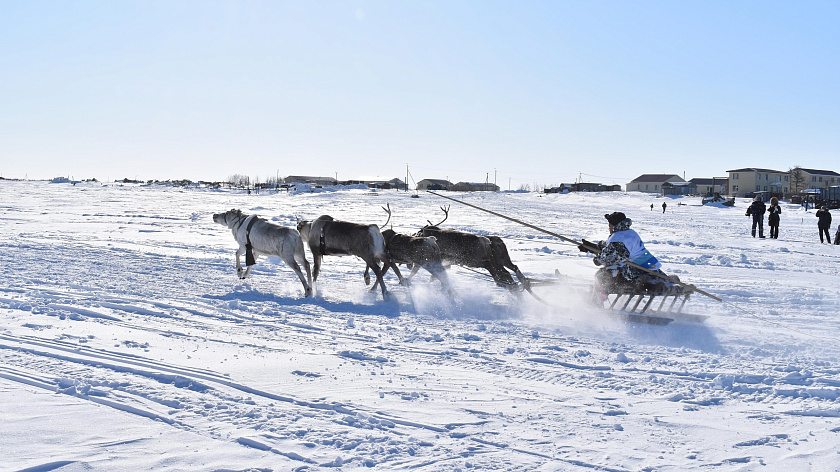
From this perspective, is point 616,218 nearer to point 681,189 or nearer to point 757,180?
point 681,189

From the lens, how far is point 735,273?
41.8ft

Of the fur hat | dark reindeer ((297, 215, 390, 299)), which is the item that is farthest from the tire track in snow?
the fur hat

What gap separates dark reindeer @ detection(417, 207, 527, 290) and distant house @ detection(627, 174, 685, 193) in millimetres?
112008

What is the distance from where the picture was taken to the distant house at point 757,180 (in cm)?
9988

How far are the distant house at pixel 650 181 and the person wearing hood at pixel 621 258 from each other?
11288 cm

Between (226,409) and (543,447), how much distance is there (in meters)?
2.28

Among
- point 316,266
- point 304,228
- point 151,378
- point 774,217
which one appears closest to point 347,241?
point 316,266

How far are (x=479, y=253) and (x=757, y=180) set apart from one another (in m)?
107

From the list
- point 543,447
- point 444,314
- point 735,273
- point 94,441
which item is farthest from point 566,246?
point 94,441

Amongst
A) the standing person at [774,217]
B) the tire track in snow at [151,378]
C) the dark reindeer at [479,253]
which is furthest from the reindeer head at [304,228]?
the standing person at [774,217]

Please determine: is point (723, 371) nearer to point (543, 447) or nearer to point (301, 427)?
point (543, 447)

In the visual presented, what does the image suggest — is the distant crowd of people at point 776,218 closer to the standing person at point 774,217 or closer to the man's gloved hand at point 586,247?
the standing person at point 774,217

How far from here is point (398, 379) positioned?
17.4ft

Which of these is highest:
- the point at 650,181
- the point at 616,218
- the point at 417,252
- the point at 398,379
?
the point at 650,181
